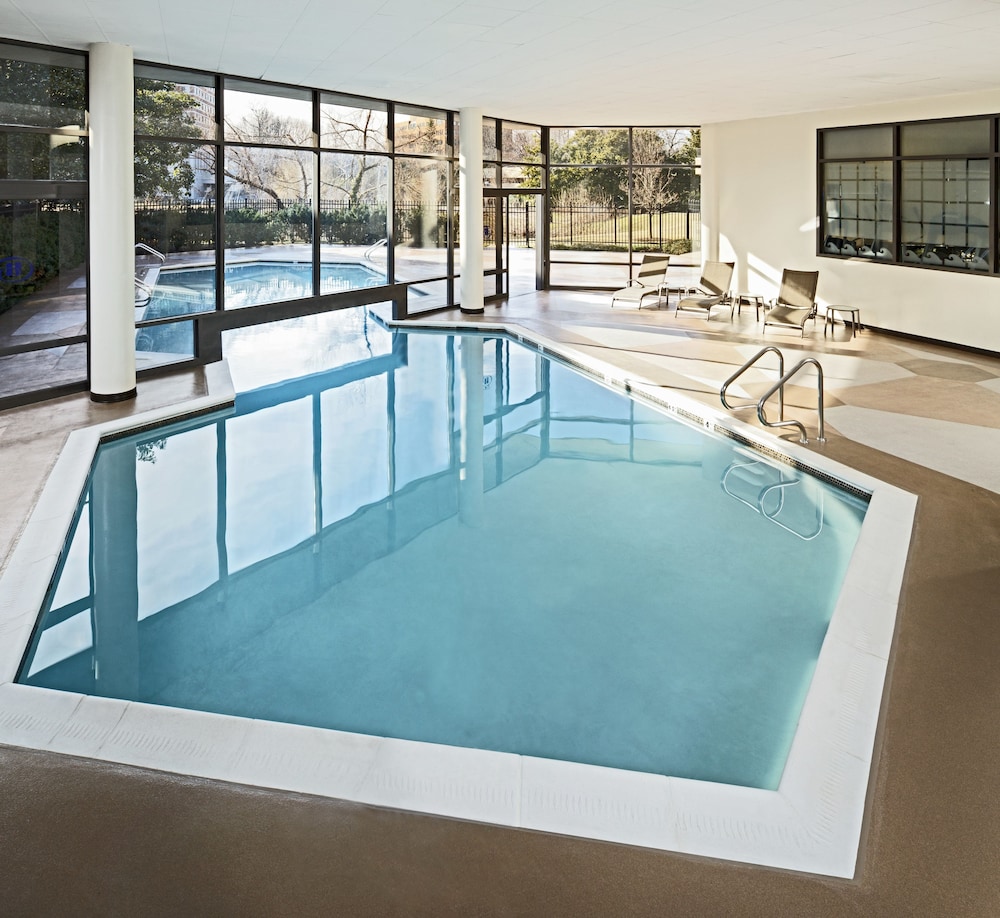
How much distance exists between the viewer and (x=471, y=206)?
14.1 meters

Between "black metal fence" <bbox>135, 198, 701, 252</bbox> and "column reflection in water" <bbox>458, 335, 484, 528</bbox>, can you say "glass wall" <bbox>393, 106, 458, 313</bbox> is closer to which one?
"black metal fence" <bbox>135, 198, 701, 252</bbox>

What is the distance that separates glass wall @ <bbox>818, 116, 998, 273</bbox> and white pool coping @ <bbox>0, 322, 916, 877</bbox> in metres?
9.19

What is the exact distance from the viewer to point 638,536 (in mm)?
5652

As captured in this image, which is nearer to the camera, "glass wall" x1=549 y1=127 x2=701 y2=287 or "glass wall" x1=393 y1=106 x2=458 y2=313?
"glass wall" x1=393 y1=106 x2=458 y2=313

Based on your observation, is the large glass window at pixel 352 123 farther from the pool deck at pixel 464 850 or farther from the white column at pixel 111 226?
the pool deck at pixel 464 850

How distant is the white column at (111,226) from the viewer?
26.1 feet

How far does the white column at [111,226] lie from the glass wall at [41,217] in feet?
0.81

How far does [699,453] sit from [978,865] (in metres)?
5.00

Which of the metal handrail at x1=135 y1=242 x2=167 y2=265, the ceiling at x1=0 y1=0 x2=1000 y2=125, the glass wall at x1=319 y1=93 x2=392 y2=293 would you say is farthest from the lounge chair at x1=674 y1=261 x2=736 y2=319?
the metal handrail at x1=135 y1=242 x2=167 y2=265

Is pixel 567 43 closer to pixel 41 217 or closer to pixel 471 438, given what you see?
pixel 471 438

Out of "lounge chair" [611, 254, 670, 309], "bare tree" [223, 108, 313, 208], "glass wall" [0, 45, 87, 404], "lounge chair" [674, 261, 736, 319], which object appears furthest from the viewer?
"lounge chair" [611, 254, 670, 309]

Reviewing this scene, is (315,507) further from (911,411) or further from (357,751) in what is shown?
(911,411)

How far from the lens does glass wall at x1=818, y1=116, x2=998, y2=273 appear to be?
1105 centimetres

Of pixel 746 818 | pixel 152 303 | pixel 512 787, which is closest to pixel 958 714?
pixel 746 818
